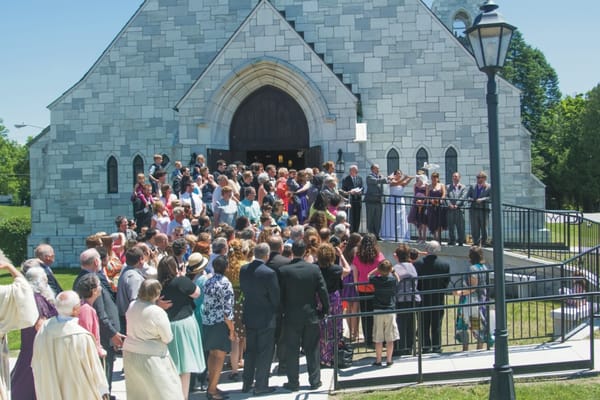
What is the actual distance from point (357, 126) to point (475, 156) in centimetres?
348

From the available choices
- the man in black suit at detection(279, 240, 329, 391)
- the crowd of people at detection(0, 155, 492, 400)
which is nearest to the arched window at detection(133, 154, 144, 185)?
the crowd of people at detection(0, 155, 492, 400)

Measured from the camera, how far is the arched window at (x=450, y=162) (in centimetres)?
1909

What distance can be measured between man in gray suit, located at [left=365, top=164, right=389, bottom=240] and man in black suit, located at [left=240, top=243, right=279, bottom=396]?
7020mm

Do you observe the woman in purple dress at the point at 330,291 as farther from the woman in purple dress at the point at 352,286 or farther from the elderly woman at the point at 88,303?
the elderly woman at the point at 88,303

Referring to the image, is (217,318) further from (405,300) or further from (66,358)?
(405,300)

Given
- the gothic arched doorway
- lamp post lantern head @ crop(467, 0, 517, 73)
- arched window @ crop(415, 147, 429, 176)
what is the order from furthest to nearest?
the gothic arched doorway, arched window @ crop(415, 147, 429, 176), lamp post lantern head @ crop(467, 0, 517, 73)

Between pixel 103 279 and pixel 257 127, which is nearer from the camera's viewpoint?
pixel 103 279

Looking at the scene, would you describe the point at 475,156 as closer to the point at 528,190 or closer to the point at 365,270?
the point at 528,190

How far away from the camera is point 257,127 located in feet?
65.2

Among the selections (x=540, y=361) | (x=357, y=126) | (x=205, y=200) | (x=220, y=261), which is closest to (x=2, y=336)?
(x=220, y=261)

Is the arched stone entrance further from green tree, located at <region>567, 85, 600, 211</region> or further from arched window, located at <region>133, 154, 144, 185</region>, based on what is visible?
green tree, located at <region>567, 85, 600, 211</region>

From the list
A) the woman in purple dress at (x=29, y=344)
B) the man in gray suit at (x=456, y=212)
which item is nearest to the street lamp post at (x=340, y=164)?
the man in gray suit at (x=456, y=212)

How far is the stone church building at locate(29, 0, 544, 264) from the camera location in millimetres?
18453

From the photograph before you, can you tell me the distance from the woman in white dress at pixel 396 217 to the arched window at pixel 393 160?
333 cm
